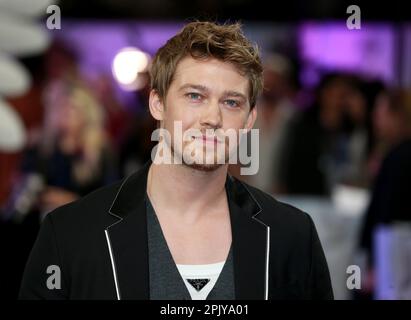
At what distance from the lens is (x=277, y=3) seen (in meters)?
6.79

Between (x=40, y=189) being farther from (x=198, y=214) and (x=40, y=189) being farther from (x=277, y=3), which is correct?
(x=198, y=214)

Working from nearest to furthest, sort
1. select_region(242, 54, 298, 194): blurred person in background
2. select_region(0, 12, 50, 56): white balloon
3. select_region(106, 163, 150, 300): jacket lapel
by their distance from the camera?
select_region(106, 163, 150, 300): jacket lapel → select_region(0, 12, 50, 56): white balloon → select_region(242, 54, 298, 194): blurred person in background

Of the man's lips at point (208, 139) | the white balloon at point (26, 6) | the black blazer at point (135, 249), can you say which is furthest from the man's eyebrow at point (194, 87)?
the white balloon at point (26, 6)

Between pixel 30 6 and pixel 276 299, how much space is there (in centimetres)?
180

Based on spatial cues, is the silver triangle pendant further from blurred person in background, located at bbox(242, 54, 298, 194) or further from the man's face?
blurred person in background, located at bbox(242, 54, 298, 194)

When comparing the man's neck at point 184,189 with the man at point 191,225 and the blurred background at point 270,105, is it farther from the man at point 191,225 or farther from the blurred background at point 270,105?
the blurred background at point 270,105

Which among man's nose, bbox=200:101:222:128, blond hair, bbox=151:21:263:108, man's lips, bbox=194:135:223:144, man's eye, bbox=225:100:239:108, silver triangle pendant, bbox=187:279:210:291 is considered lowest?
silver triangle pendant, bbox=187:279:210:291

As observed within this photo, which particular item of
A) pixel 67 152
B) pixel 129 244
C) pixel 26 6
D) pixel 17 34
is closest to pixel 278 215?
pixel 129 244

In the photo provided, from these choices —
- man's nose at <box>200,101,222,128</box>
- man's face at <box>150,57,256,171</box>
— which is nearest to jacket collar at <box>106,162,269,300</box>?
man's face at <box>150,57,256,171</box>

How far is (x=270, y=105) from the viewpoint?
591cm

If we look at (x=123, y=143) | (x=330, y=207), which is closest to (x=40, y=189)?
(x=123, y=143)

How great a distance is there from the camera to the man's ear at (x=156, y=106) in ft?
7.11

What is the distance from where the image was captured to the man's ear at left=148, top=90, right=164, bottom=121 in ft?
7.11
